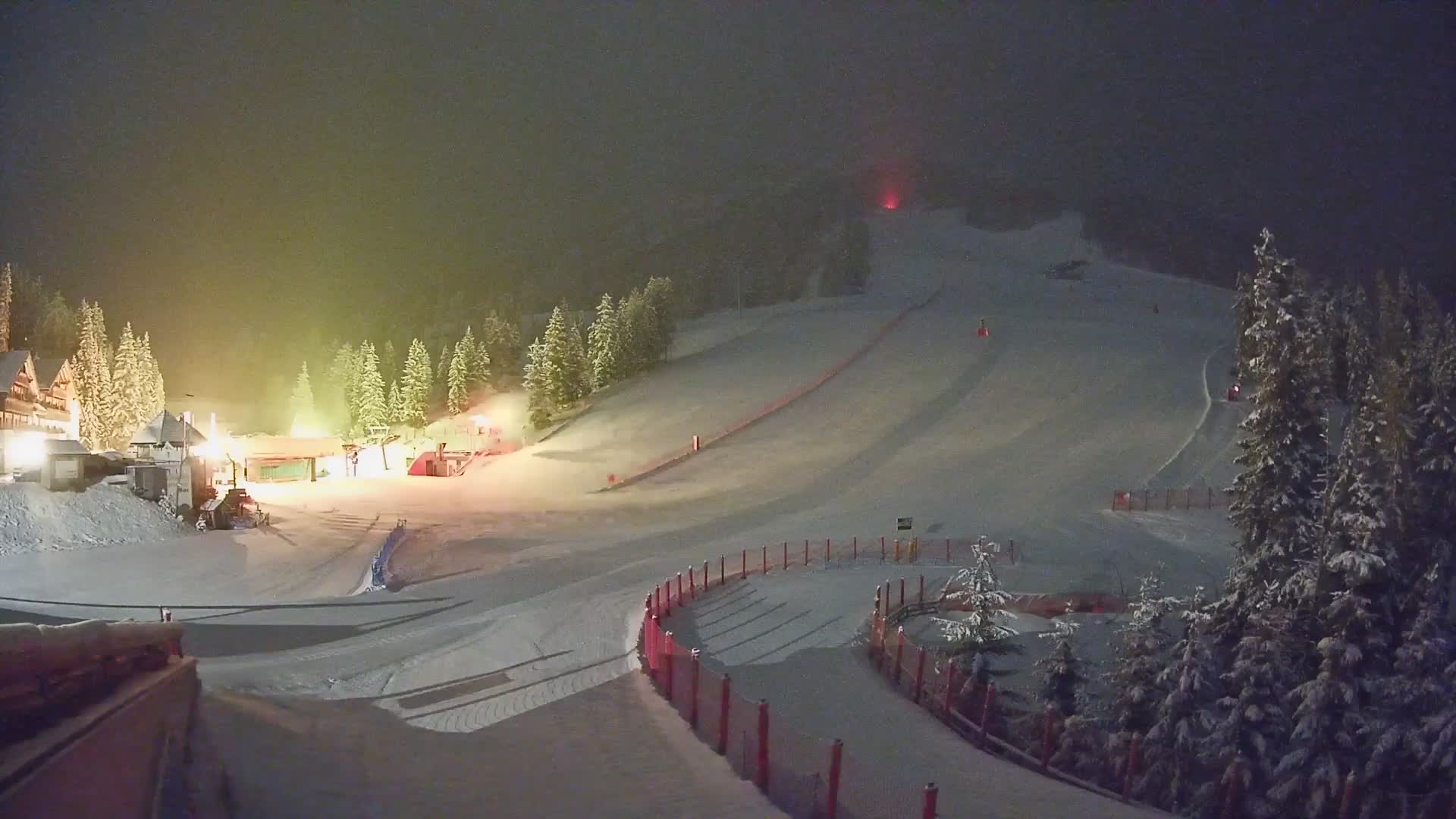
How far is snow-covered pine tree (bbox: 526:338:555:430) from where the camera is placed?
6256cm

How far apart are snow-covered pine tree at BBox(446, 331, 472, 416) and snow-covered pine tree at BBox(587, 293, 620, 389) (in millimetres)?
10895

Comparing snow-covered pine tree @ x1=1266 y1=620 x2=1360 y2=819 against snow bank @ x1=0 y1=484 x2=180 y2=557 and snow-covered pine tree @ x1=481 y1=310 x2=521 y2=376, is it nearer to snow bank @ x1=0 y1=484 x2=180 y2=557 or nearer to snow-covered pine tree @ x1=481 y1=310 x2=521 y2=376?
snow bank @ x1=0 y1=484 x2=180 y2=557

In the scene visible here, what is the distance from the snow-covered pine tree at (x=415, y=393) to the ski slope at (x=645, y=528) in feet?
53.1

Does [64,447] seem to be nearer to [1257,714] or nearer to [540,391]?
[1257,714]

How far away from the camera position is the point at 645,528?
33.4 meters

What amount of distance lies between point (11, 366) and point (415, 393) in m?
26.3

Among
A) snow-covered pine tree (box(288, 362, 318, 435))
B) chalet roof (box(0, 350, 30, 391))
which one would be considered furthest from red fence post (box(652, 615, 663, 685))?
snow-covered pine tree (box(288, 362, 318, 435))

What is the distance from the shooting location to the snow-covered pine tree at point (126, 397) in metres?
60.2

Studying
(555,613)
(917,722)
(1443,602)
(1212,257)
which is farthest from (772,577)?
(1212,257)

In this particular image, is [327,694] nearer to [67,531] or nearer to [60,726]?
[60,726]

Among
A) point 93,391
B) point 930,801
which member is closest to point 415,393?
point 93,391

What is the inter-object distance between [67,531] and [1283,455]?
30326mm

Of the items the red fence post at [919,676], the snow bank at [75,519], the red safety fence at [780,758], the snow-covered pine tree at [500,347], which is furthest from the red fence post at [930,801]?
the snow-covered pine tree at [500,347]

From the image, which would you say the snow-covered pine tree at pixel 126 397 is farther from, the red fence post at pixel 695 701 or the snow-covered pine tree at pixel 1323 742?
the snow-covered pine tree at pixel 1323 742
